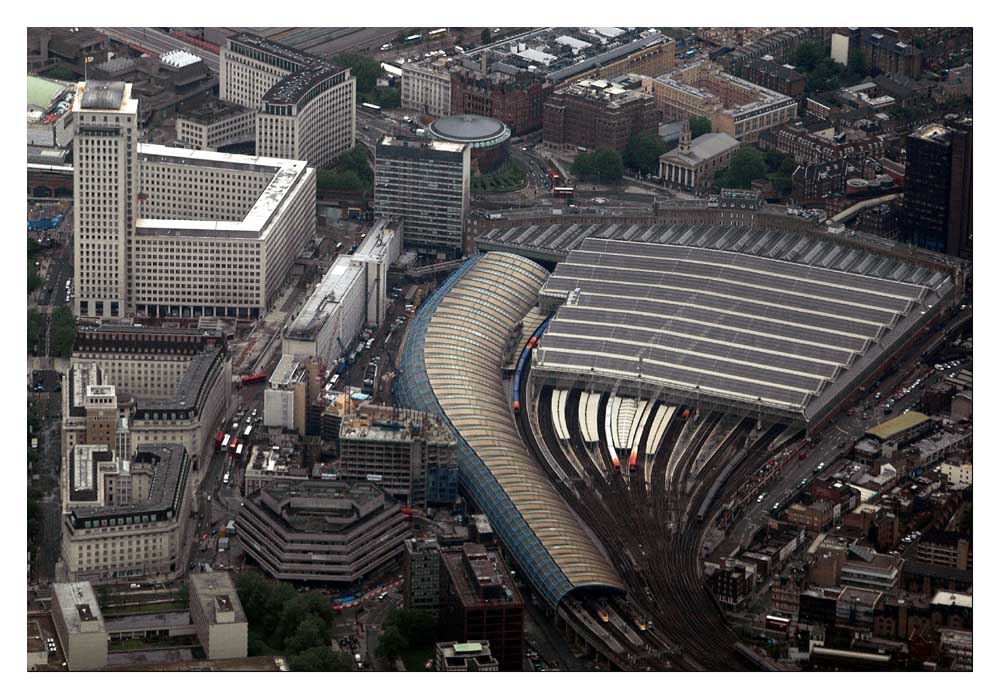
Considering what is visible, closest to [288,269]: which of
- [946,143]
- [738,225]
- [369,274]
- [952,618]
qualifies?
[369,274]

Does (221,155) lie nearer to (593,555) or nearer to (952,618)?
(593,555)

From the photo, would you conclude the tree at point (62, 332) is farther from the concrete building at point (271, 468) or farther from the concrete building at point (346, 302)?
the concrete building at point (271, 468)

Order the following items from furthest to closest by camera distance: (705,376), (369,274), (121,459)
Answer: (369,274), (705,376), (121,459)

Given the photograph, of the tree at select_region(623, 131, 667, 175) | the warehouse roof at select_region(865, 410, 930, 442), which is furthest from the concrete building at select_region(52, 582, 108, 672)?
the tree at select_region(623, 131, 667, 175)

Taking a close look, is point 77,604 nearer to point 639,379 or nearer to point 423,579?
point 423,579

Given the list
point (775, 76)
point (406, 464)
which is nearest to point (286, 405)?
point (406, 464)

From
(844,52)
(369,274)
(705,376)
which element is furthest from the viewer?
(844,52)
